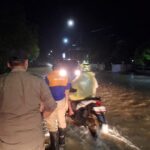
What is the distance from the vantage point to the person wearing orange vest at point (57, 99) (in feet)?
21.6

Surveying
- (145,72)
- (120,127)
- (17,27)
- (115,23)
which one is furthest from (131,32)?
(120,127)

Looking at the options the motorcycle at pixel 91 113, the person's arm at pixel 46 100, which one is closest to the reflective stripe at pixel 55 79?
the motorcycle at pixel 91 113

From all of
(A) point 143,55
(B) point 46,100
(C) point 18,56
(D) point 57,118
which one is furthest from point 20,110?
(A) point 143,55

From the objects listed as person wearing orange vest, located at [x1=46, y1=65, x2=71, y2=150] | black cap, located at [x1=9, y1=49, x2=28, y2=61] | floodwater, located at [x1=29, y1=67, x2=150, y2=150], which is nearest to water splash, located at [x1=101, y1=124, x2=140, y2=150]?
floodwater, located at [x1=29, y1=67, x2=150, y2=150]

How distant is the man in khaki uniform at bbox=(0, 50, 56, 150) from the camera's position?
346cm

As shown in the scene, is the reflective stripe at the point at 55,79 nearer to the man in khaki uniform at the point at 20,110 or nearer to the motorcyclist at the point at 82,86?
the motorcyclist at the point at 82,86

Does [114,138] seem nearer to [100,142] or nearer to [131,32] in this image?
[100,142]

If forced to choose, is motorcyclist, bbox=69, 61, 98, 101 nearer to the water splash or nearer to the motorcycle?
the motorcycle

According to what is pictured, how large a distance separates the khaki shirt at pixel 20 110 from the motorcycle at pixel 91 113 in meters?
4.21

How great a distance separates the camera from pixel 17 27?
4647 centimetres

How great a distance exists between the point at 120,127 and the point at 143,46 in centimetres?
2928

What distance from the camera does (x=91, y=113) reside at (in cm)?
788

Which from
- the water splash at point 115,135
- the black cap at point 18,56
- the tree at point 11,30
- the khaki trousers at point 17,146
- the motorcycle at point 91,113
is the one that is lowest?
the water splash at point 115,135

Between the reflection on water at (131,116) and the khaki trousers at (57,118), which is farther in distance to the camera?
the reflection on water at (131,116)
